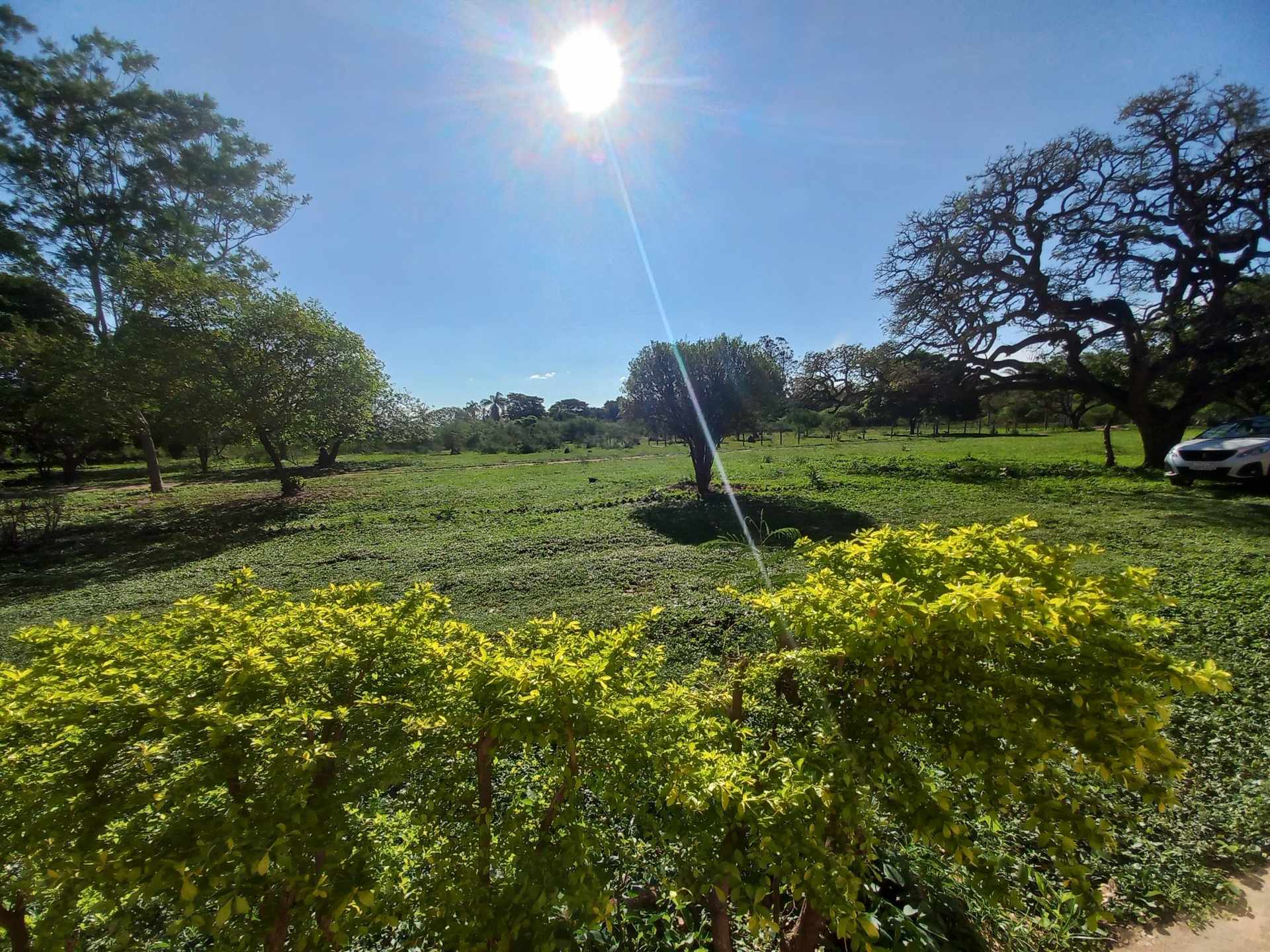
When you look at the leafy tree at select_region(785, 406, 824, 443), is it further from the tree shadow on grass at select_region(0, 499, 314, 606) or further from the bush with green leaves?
the bush with green leaves

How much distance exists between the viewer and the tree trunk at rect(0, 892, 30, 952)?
146cm

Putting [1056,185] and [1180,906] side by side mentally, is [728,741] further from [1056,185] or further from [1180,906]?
[1056,185]

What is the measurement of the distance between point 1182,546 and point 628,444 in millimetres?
47298

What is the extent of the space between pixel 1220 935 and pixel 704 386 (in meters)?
12.7

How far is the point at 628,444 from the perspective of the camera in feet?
174

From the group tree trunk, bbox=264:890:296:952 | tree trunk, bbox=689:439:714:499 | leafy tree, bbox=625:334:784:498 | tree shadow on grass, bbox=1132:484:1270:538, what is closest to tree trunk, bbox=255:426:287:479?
leafy tree, bbox=625:334:784:498

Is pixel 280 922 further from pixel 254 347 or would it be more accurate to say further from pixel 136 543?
pixel 254 347

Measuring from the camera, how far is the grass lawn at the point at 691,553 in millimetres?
2613

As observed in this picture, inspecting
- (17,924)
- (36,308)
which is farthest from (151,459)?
(17,924)

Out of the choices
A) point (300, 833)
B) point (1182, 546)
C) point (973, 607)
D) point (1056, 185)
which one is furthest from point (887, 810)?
point (1056, 185)

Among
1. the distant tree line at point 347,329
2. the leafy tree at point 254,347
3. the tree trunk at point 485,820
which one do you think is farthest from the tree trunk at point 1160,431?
the leafy tree at point 254,347

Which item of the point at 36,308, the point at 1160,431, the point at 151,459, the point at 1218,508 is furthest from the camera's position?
the point at 36,308

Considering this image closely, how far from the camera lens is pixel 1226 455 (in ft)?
34.1

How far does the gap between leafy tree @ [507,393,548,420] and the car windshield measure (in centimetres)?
8656
